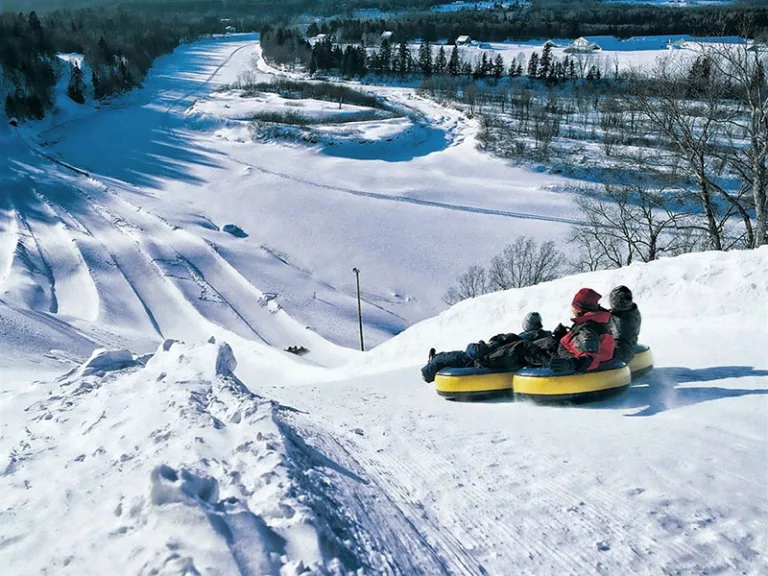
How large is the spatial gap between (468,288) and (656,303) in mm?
24439

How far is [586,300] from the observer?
6.23 metres

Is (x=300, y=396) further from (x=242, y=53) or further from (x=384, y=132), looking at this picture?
(x=242, y=53)

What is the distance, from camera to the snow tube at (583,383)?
6035mm

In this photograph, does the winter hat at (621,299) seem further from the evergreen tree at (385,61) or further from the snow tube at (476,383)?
the evergreen tree at (385,61)

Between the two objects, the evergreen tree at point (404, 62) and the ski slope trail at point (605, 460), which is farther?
the evergreen tree at point (404, 62)

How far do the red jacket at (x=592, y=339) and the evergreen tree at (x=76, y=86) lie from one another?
85.5 metres

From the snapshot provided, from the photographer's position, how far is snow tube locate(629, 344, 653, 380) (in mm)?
6625

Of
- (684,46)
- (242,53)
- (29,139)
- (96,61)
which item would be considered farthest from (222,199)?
(242,53)

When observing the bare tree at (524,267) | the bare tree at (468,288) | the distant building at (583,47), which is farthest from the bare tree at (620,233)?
the distant building at (583,47)

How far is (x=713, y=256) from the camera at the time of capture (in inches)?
357

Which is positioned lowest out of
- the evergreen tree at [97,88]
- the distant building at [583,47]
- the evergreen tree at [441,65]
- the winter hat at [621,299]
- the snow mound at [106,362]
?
the snow mound at [106,362]

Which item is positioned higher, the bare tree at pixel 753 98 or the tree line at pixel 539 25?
the tree line at pixel 539 25

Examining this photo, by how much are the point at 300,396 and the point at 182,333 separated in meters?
18.6

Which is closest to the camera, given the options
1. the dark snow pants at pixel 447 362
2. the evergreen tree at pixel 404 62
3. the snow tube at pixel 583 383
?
the snow tube at pixel 583 383
